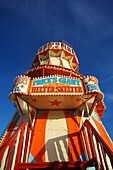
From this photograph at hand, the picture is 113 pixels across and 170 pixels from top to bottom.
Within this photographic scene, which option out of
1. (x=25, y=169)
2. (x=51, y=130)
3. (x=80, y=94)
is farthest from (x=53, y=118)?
(x=25, y=169)

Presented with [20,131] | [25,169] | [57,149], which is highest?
[20,131]

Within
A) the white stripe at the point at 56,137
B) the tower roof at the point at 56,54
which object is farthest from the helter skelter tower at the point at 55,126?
the tower roof at the point at 56,54

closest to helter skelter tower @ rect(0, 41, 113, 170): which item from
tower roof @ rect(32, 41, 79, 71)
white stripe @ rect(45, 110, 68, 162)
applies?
white stripe @ rect(45, 110, 68, 162)

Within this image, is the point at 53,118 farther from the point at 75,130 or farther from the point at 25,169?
the point at 25,169

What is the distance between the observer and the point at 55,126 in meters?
10.4

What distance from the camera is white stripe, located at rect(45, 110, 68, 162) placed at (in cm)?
896

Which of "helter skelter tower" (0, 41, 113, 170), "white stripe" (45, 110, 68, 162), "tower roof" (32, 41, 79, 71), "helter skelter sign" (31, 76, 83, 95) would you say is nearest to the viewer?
"helter skelter tower" (0, 41, 113, 170)

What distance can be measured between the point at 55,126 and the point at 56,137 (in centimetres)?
78

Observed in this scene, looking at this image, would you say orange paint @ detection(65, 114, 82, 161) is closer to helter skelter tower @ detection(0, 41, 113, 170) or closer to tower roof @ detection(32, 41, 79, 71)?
helter skelter tower @ detection(0, 41, 113, 170)

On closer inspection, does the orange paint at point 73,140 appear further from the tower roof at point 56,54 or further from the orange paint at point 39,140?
the tower roof at point 56,54

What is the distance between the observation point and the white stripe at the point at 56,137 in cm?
896

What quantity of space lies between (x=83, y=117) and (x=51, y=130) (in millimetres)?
2247

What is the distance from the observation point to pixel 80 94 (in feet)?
32.3

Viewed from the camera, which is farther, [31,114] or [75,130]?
[31,114]
